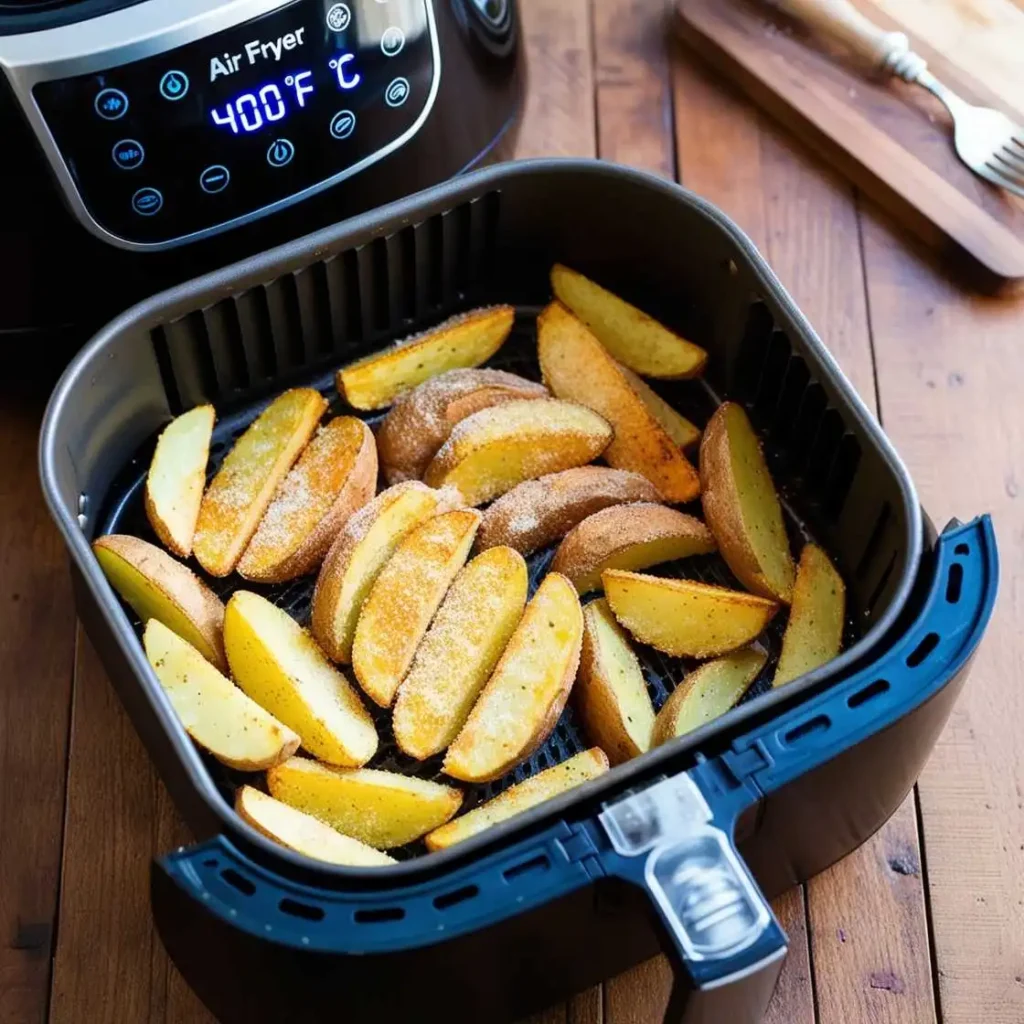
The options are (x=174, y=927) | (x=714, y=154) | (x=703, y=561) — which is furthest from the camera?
(x=714, y=154)

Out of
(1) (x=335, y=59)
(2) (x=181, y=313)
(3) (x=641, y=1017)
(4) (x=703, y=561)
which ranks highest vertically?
(1) (x=335, y=59)

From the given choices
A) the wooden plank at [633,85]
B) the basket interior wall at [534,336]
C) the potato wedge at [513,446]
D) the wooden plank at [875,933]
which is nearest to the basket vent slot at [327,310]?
the basket interior wall at [534,336]

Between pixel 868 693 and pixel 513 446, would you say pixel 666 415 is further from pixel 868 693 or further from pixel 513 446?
pixel 868 693

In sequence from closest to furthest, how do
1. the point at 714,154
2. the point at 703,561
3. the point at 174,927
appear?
1. the point at 174,927
2. the point at 703,561
3. the point at 714,154

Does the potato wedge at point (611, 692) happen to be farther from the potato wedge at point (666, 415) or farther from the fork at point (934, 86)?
the fork at point (934, 86)

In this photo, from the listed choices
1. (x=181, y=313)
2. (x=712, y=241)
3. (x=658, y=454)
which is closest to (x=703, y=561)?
(x=658, y=454)

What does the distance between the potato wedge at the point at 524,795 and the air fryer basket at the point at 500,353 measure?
0.04m

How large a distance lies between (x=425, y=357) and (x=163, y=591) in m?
0.24

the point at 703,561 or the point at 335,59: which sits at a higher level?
the point at 335,59

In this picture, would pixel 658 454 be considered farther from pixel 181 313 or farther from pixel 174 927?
pixel 174 927

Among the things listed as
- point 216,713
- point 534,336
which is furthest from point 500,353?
point 216,713

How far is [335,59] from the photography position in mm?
792

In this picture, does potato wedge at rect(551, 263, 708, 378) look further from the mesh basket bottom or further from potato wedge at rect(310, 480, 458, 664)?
potato wedge at rect(310, 480, 458, 664)

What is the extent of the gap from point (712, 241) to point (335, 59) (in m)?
0.24
